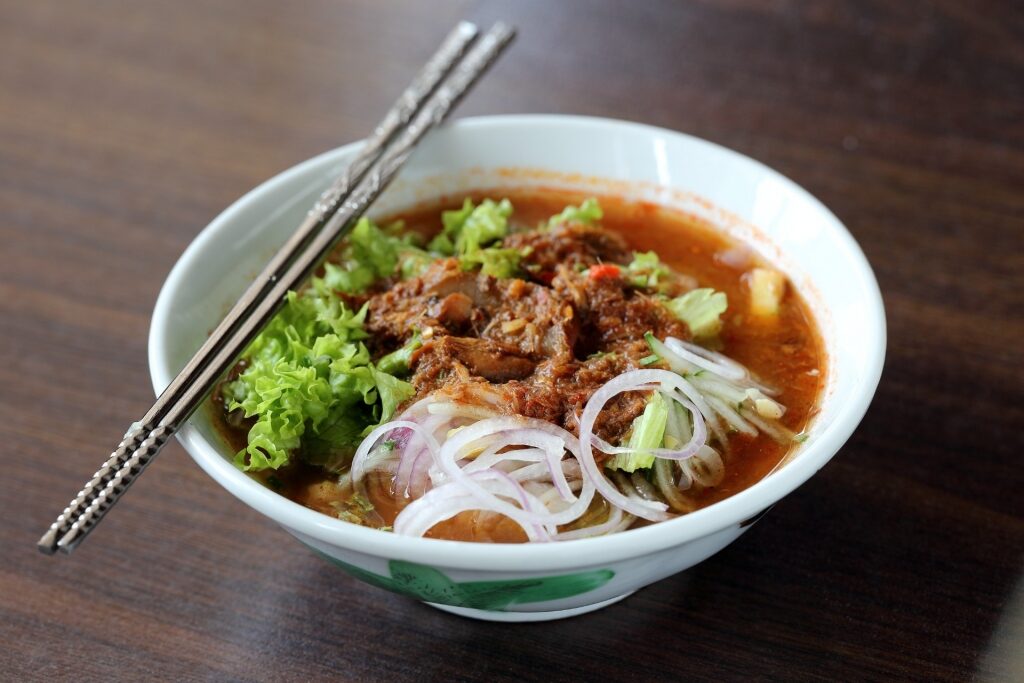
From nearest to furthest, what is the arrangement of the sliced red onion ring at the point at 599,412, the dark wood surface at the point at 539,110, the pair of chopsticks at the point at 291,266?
the pair of chopsticks at the point at 291,266 < the sliced red onion ring at the point at 599,412 < the dark wood surface at the point at 539,110

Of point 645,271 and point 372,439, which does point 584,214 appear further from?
point 372,439

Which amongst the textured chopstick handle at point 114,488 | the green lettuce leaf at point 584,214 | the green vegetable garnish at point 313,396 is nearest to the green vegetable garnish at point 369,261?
the green vegetable garnish at point 313,396

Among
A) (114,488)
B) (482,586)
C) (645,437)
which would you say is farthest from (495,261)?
(114,488)

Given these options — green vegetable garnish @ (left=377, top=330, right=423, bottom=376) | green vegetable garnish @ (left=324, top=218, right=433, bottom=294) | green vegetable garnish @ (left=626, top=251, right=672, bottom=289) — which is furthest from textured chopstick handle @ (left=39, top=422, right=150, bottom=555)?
green vegetable garnish @ (left=626, top=251, right=672, bottom=289)

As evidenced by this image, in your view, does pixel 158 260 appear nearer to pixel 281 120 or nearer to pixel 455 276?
pixel 281 120

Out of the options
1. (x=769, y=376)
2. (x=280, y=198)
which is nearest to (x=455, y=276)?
(x=280, y=198)

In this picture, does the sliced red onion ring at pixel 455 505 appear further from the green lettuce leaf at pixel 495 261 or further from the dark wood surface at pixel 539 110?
the green lettuce leaf at pixel 495 261

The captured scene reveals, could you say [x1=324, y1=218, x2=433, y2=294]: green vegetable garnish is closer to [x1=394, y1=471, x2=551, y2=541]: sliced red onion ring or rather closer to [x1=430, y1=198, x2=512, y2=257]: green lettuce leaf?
[x1=430, y1=198, x2=512, y2=257]: green lettuce leaf
